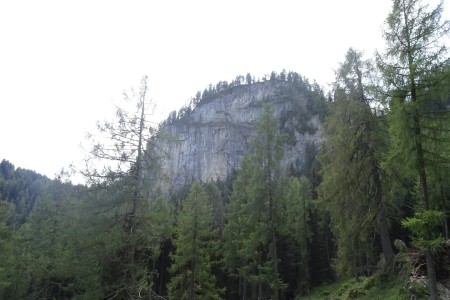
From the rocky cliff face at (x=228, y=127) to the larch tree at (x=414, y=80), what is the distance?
104 meters

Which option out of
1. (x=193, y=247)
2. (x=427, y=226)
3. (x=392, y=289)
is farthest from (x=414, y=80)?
(x=193, y=247)

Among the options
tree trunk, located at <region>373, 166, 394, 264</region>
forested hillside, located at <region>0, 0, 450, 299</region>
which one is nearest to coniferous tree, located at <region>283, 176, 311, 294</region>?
forested hillside, located at <region>0, 0, 450, 299</region>

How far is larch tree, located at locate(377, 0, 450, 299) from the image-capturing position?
1052cm

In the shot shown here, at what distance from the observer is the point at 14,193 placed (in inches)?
5349

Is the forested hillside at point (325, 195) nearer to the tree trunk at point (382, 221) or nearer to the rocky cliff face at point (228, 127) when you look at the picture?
the tree trunk at point (382, 221)

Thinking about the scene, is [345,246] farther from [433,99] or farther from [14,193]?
[14,193]

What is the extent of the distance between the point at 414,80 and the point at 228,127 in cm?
13288

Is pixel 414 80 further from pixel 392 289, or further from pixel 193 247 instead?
pixel 193 247

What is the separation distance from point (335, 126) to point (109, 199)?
1196 centimetres

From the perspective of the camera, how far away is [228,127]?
143500mm

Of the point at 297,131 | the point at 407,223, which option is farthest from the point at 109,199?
the point at 297,131

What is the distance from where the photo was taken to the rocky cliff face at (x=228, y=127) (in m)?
127

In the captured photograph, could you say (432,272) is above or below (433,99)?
below

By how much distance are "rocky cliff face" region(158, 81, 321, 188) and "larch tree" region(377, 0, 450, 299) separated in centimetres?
10376
